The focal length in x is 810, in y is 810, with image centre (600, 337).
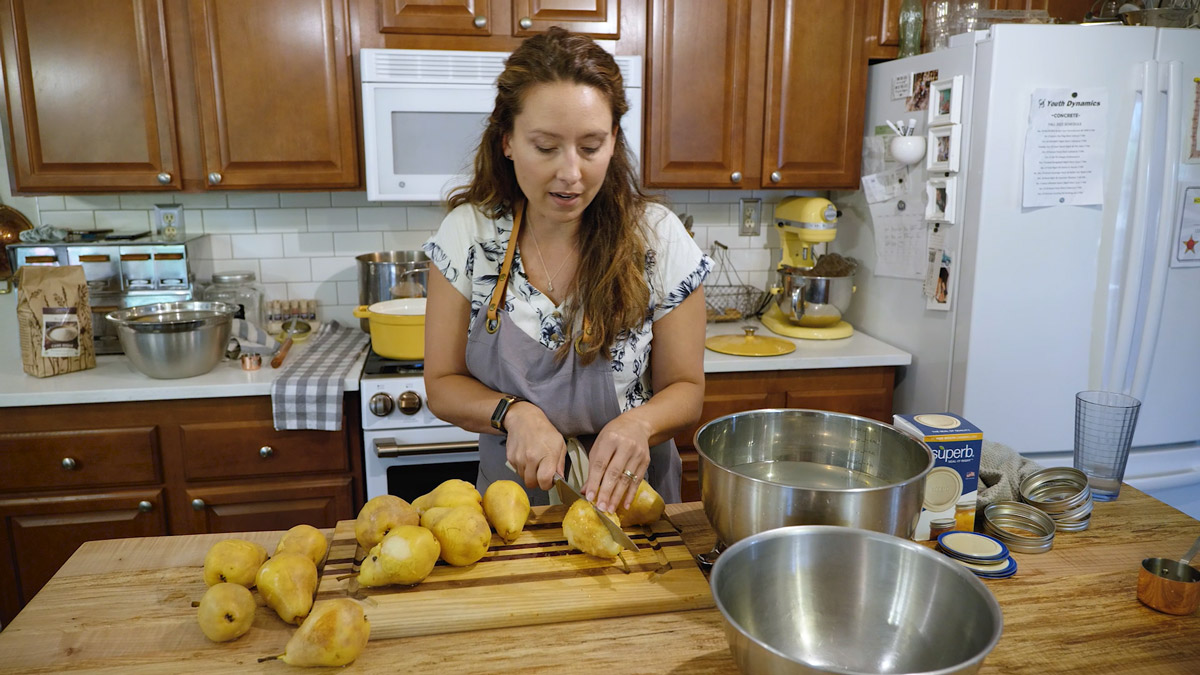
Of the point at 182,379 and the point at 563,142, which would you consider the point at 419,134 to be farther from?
the point at 563,142

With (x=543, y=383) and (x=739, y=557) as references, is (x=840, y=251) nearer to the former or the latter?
(x=543, y=383)

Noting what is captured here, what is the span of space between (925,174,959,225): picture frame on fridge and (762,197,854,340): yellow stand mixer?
389mm

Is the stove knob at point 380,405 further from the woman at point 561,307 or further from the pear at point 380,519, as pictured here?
the pear at point 380,519

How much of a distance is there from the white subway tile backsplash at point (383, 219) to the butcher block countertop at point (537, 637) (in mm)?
1885

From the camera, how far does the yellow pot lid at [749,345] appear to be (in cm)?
252

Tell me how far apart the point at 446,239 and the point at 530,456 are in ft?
1.62

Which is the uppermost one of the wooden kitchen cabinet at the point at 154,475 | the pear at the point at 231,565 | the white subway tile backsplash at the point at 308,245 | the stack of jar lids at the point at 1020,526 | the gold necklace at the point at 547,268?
the gold necklace at the point at 547,268

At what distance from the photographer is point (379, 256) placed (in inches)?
109

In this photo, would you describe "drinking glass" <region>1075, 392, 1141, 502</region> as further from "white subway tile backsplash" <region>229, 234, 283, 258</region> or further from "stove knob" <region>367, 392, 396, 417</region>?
"white subway tile backsplash" <region>229, 234, 283, 258</region>

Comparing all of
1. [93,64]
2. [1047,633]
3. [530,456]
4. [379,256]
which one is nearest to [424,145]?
[379,256]

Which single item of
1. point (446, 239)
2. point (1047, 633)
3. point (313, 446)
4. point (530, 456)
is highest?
point (446, 239)

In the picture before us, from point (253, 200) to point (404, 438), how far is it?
3.53 ft

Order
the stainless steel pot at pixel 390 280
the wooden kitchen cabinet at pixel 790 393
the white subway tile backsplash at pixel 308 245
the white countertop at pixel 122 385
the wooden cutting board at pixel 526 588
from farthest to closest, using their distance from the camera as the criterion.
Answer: the white subway tile backsplash at pixel 308 245, the stainless steel pot at pixel 390 280, the wooden kitchen cabinet at pixel 790 393, the white countertop at pixel 122 385, the wooden cutting board at pixel 526 588

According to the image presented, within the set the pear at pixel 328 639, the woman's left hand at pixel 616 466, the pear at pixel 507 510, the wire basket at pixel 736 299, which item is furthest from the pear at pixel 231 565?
the wire basket at pixel 736 299
